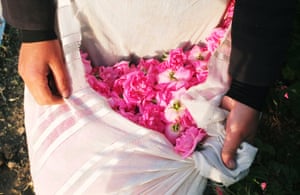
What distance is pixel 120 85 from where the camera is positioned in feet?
3.63

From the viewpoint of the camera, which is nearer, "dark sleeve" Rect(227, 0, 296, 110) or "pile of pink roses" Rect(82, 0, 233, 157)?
"dark sleeve" Rect(227, 0, 296, 110)

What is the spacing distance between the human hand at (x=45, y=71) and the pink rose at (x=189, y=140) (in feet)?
0.94

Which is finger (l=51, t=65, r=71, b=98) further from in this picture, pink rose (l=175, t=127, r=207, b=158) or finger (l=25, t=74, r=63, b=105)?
pink rose (l=175, t=127, r=207, b=158)

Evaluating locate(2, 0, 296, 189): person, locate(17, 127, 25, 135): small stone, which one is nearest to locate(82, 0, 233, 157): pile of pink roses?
locate(2, 0, 296, 189): person

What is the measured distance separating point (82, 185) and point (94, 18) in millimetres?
382

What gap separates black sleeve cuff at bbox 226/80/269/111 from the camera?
2.98 feet

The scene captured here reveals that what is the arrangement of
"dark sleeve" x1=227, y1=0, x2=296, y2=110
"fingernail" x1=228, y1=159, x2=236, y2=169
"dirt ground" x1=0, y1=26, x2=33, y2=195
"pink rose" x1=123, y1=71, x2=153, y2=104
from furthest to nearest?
"dirt ground" x1=0, y1=26, x2=33, y2=195
"pink rose" x1=123, y1=71, x2=153, y2=104
"fingernail" x1=228, y1=159, x2=236, y2=169
"dark sleeve" x1=227, y1=0, x2=296, y2=110

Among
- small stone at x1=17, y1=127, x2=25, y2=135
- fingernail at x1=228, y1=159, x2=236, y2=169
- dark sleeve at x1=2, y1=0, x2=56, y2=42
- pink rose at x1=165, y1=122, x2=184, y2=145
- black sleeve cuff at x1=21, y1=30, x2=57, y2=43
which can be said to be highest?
dark sleeve at x1=2, y1=0, x2=56, y2=42

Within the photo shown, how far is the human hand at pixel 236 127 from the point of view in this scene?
36.1 inches

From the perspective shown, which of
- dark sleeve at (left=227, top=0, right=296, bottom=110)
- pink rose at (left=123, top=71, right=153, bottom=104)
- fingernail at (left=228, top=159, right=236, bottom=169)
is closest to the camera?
dark sleeve at (left=227, top=0, right=296, bottom=110)

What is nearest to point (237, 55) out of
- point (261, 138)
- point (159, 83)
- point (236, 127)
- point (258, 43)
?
point (258, 43)

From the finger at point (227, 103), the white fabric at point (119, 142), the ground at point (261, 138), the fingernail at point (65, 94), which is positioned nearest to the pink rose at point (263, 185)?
the ground at point (261, 138)

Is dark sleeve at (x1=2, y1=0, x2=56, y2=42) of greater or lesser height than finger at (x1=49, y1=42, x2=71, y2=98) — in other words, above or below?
above

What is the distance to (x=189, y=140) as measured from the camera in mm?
969
